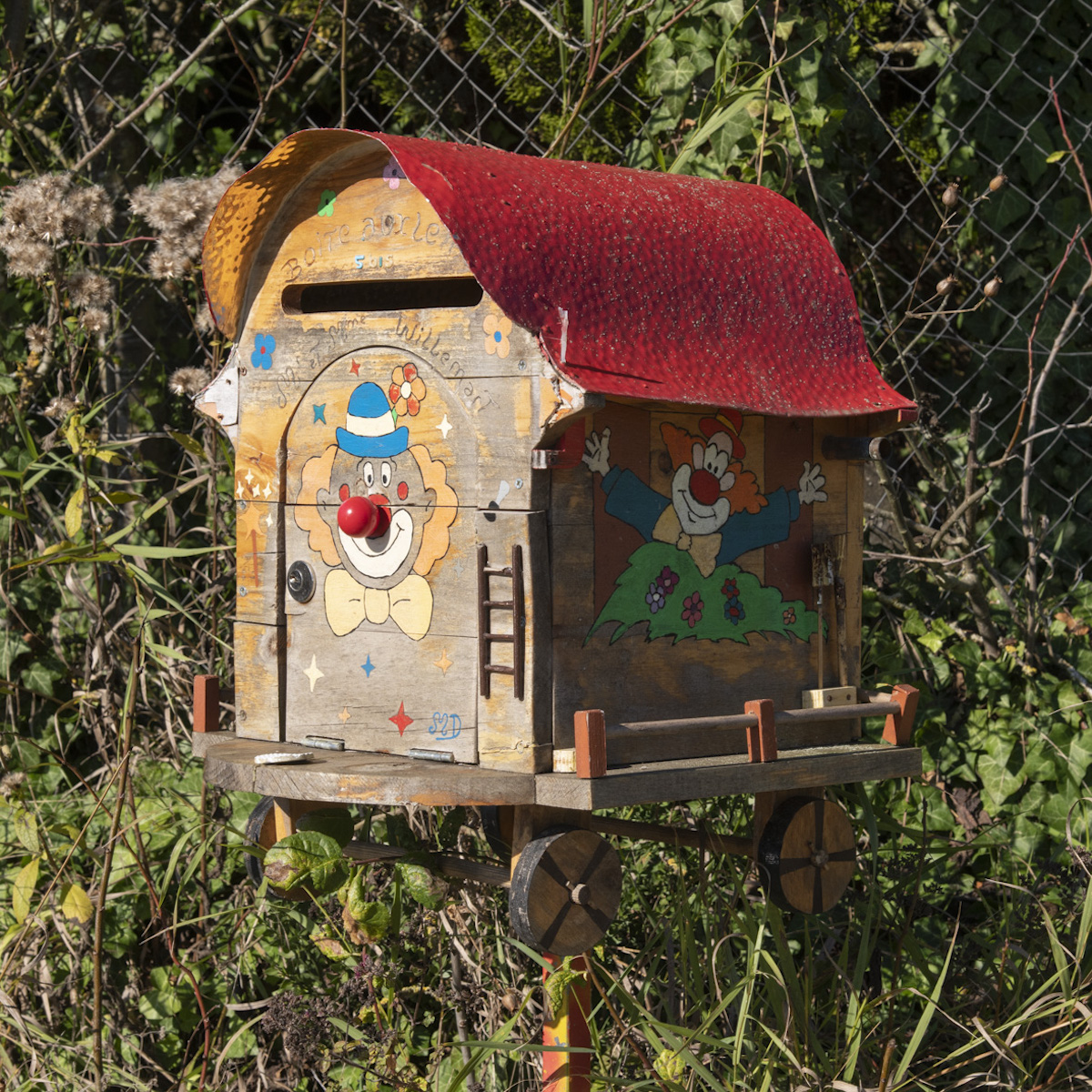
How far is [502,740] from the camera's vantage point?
1.96 m

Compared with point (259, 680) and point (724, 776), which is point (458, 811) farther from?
point (724, 776)

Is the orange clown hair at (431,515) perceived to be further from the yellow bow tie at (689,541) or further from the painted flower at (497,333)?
the yellow bow tie at (689,541)

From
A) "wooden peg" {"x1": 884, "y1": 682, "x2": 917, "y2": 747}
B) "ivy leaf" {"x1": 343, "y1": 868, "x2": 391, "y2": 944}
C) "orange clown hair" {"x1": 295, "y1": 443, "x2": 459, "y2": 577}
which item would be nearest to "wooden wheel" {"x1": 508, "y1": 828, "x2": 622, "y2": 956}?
"ivy leaf" {"x1": 343, "y1": 868, "x2": 391, "y2": 944}

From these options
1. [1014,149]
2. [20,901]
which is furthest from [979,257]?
[20,901]

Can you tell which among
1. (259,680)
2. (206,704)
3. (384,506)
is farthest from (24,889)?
(384,506)

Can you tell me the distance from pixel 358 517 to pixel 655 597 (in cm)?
48

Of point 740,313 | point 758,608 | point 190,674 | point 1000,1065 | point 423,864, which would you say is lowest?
point 1000,1065

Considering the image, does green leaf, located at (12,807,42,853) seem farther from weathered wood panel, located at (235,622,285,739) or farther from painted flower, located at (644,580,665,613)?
painted flower, located at (644,580,665,613)

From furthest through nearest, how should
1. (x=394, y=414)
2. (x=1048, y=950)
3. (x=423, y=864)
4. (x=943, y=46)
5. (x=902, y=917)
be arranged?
(x=943, y=46) < (x=902, y=917) < (x=1048, y=950) < (x=423, y=864) < (x=394, y=414)

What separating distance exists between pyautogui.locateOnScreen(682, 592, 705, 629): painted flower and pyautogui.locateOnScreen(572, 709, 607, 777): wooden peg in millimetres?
316

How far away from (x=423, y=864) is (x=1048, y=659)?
1819 mm

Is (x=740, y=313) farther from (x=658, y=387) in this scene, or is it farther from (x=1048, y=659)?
(x=1048, y=659)

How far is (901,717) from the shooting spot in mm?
2305

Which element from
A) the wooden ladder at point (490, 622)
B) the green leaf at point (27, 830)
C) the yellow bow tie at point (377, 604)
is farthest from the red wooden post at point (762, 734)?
the green leaf at point (27, 830)
